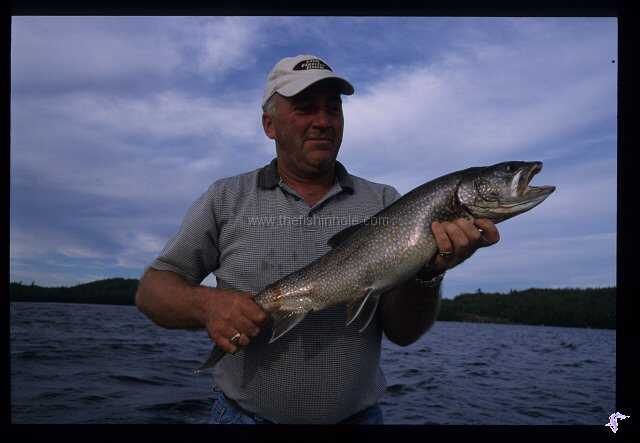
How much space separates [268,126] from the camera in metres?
3.68

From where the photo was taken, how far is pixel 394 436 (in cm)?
321

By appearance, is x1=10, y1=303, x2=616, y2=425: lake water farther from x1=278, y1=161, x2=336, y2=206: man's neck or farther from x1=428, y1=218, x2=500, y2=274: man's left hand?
x1=428, y1=218, x2=500, y2=274: man's left hand

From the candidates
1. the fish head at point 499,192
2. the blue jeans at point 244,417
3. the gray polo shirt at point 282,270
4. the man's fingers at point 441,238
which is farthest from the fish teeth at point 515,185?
the blue jeans at point 244,417

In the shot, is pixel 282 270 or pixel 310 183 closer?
pixel 282 270

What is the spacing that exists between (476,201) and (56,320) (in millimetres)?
25839

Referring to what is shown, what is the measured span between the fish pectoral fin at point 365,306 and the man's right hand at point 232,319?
A: 1.58ft

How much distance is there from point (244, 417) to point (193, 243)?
1092 millimetres

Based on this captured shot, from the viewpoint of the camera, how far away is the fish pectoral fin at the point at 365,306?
2.95 metres

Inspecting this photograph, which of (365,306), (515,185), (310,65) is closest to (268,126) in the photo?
(310,65)

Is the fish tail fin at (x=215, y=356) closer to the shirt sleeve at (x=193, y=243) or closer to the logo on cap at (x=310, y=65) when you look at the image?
the shirt sleeve at (x=193, y=243)

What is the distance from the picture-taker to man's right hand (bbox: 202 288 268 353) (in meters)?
2.82

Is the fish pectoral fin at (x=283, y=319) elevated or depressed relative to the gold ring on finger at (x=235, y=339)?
elevated

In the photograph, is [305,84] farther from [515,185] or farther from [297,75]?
[515,185]
